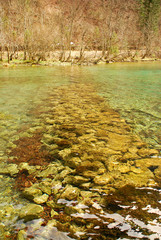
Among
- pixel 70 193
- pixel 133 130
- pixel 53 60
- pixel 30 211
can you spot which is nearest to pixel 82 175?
pixel 70 193

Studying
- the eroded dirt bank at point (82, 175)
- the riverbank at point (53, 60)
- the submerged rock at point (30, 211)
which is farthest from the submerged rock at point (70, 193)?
the riverbank at point (53, 60)

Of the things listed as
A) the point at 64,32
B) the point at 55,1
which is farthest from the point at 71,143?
the point at 55,1

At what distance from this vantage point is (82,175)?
1969 mm

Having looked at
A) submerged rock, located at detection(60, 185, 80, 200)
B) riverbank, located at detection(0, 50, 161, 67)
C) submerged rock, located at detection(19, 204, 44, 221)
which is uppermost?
riverbank, located at detection(0, 50, 161, 67)

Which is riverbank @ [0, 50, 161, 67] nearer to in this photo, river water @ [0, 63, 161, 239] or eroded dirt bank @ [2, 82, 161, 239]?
river water @ [0, 63, 161, 239]

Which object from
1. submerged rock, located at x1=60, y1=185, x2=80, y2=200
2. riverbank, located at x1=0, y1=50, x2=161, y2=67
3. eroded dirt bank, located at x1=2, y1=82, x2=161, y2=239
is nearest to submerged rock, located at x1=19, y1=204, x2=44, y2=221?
eroded dirt bank, located at x1=2, y1=82, x2=161, y2=239

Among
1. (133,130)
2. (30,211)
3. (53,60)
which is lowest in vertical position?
(30,211)

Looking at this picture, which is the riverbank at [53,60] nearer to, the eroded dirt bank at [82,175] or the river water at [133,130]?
the river water at [133,130]

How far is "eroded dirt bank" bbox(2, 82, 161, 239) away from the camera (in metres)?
1.39

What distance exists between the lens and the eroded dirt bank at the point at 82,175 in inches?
54.7

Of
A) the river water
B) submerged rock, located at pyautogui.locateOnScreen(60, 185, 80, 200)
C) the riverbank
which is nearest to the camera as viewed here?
the river water

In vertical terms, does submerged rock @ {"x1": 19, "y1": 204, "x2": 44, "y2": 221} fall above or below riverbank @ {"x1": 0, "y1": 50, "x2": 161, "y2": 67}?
below

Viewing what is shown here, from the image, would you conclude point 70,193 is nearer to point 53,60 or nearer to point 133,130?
point 133,130

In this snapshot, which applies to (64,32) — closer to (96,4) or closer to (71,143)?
(71,143)
